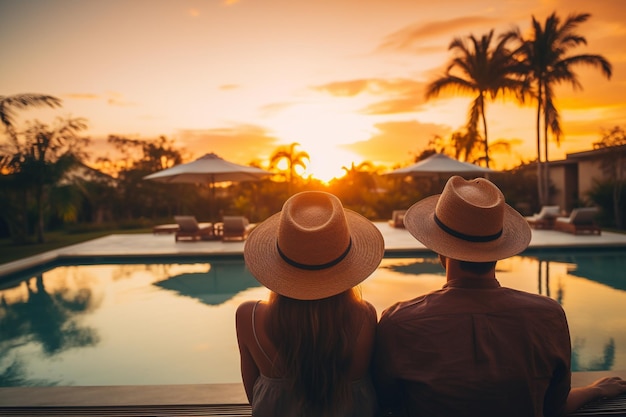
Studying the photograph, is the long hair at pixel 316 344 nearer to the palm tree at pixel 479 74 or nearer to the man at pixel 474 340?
the man at pixel 474 340

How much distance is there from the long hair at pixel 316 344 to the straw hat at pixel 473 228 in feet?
1.48

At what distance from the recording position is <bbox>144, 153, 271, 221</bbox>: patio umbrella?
13.0m

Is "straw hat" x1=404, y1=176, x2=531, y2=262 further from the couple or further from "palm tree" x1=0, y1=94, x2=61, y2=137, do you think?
"palm tree" x1=0, y1=94, x2=61, y2=137

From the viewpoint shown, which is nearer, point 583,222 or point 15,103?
point 583,222

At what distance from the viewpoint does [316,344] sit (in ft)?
4.71

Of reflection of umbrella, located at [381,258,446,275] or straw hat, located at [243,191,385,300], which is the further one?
reflection of umbrella, located at [381,258,446,275]

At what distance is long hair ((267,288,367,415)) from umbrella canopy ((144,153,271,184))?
38.3ft

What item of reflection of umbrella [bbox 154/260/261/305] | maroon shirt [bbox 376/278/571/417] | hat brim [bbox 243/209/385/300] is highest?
hat brim [bbox 243/209/385/300]

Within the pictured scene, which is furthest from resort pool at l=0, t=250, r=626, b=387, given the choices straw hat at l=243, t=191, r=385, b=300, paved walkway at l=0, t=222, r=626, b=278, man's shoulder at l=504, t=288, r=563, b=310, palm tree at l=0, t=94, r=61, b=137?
palm tree at l=0, t=94, r=61, b=137

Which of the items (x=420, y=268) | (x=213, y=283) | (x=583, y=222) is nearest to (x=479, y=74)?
(x=583, y=222)

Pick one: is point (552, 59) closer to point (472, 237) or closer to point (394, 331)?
point (472, 237)

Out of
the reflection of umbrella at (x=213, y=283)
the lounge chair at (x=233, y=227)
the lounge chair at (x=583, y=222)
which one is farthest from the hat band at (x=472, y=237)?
the lounge chair at (x=583, y=222)

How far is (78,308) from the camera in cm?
643

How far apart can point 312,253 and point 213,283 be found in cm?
669
